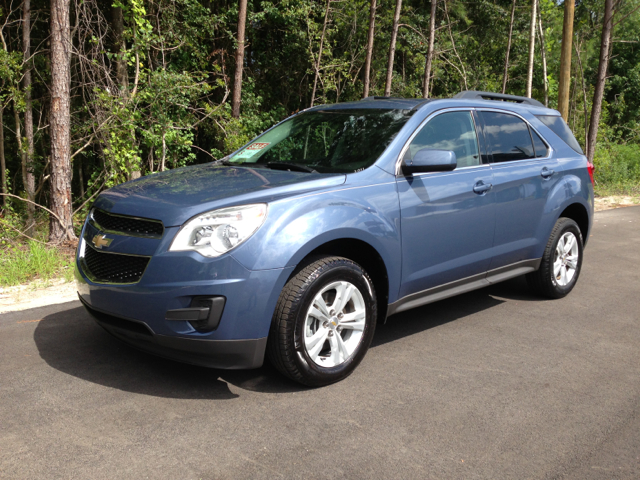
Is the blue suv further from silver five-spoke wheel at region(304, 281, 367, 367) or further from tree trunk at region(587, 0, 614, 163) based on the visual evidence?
tree trunk at region(587, 0, 614, 163)

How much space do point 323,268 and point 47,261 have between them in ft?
14.2

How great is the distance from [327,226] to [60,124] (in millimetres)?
6243

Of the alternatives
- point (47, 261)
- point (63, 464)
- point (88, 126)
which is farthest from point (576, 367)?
point (88, 126)

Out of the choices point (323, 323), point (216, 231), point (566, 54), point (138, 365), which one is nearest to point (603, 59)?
point (566, 54)

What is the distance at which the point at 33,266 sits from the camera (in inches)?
258

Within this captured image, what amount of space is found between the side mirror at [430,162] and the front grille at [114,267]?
1882 mm

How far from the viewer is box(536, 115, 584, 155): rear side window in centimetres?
582

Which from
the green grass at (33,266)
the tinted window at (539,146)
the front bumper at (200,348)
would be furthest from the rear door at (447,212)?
the green grass at (33,266)

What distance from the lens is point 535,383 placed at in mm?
3914

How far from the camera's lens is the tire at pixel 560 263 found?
5672mm

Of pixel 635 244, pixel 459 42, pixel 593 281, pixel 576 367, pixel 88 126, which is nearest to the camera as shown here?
pixel 576 367

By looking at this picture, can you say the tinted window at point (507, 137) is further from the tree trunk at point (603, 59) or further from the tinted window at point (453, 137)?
the tree trunk at point (603, 59)

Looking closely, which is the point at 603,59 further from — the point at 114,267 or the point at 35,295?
the point at 114,267

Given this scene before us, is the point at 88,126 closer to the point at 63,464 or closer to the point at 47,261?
the point at 47,261
